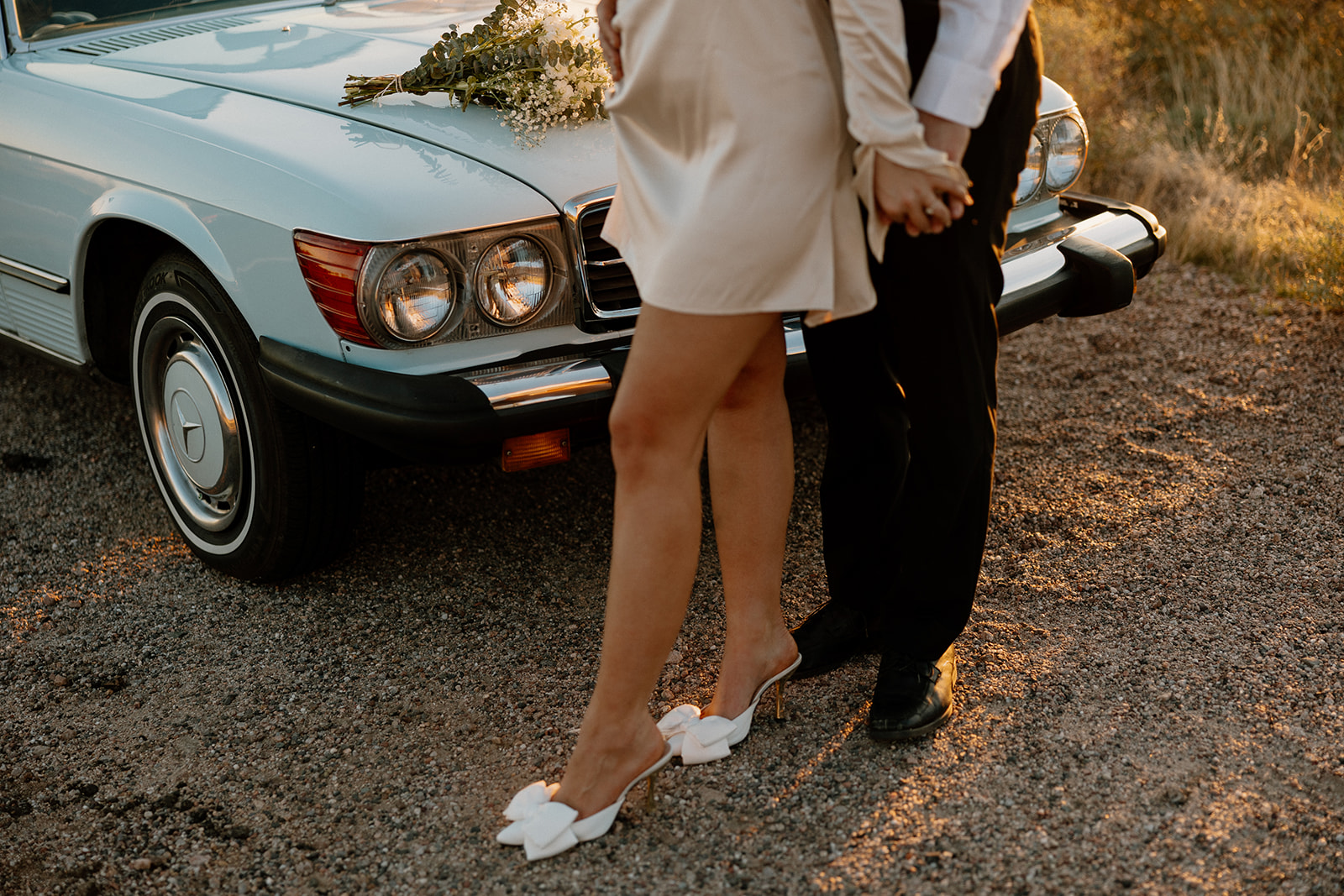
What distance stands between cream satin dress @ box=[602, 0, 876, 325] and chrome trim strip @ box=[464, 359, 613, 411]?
1.96 ft

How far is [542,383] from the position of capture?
2.33 m

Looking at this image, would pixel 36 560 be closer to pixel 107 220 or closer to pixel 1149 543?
pixel 107 220

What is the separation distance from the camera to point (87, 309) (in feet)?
9.92

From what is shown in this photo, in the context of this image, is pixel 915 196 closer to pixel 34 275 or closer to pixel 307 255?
pixel 307 255

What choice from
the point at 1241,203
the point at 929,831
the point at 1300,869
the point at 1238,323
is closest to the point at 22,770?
the point at 929,831

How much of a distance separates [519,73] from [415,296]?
0.62 m

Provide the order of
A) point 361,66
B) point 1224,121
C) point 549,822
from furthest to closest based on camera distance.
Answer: point 1224,121 < point 361,66 < point 549,822

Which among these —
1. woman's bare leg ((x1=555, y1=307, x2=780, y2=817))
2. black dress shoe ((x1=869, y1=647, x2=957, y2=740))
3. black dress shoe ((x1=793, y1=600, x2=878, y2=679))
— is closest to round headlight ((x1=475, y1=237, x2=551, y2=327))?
woman's bare leg ((x1=555, y1=307, x2=780, y2=817))

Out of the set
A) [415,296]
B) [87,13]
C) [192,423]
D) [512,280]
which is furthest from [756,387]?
[87,13]

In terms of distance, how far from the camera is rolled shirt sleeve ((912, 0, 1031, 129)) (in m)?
1.62

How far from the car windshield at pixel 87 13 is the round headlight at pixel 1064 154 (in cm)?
238

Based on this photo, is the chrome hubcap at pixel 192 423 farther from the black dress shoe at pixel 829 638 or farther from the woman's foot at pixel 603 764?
the black dress shoe at pixel 829 638

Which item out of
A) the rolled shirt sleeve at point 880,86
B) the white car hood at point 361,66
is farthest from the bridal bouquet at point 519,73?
the rolled shirt sleeve at point 880,86

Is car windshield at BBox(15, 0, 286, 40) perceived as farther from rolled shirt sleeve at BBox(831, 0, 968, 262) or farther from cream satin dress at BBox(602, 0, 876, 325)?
rolled shirt sleeve at BBox(831, 0, 968, 262)
